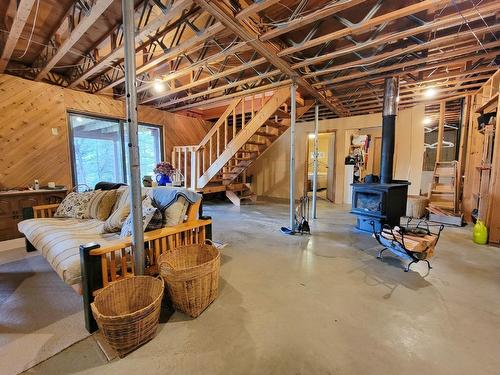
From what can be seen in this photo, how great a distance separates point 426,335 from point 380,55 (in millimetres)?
3062

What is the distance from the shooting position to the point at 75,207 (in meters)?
3.06

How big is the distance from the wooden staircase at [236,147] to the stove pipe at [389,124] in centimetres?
165

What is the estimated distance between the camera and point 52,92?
13.9 feet

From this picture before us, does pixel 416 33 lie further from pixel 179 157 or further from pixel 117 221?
pixel 179 157

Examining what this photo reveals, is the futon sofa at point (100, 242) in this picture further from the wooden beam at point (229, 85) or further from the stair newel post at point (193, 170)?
the stair newel post at point (193, 170)

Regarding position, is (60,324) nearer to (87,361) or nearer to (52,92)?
(87,361)

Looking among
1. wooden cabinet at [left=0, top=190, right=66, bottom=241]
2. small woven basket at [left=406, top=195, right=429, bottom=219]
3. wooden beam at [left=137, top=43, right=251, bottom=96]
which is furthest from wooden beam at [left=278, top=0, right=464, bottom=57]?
wooden cabinet at [left=0, top=190, right=66, bottom=241]

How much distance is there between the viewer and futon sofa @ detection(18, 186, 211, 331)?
5.31ft

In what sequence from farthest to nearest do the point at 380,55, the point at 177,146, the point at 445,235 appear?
the point at 177,146 < the point at 445,235 < the point at 380,55

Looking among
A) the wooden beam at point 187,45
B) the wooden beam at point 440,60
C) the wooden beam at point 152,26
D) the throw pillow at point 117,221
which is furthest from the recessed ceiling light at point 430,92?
the throw pillow at point 117,221

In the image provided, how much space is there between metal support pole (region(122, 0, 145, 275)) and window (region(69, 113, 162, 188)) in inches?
146

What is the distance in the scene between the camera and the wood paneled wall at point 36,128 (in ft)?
12.3

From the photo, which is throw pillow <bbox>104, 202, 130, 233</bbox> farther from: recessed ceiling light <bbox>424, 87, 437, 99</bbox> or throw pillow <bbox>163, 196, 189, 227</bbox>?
recessed ceiling light <bbox>424, 87, 437, 99</bbox>


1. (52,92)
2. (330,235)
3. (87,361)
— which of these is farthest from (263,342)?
(52,92)
